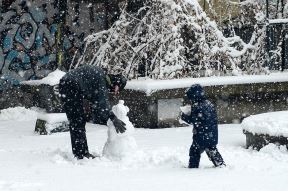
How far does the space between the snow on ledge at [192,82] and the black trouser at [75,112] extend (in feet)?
9.75

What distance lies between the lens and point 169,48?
11.4 m

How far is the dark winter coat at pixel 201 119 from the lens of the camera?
637cm

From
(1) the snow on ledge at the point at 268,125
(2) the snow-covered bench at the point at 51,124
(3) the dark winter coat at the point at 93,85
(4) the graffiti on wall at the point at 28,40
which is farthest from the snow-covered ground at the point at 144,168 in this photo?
(4) the graffiti on wall at the point at 28,40

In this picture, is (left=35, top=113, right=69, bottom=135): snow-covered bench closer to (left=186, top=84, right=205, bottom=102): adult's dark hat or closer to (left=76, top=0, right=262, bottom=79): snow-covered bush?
(left=76, top=0, right=262, bottom=79): snow-covered bush

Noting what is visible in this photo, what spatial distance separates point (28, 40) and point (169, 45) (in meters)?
4.69

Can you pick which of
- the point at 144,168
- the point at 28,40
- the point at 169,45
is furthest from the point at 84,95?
the point at 28,40

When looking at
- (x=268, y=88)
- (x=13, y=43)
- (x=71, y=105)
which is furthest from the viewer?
(x=13, y=43)

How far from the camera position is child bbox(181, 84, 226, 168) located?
6.37m

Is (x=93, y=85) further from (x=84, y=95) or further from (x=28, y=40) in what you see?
(x=28, y=40)

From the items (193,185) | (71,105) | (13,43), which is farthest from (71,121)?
(13,43)

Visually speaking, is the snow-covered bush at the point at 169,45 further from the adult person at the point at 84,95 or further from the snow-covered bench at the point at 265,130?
the adult person at the point at 84,95

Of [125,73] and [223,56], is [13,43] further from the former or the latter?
[223,56]

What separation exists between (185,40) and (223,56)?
95 centimetres

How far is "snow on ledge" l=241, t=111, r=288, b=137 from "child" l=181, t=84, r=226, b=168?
4.18 feet
